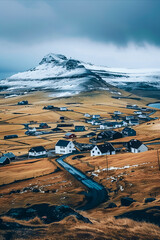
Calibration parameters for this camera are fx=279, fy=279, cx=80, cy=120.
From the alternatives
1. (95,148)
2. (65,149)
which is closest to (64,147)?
(65,149)

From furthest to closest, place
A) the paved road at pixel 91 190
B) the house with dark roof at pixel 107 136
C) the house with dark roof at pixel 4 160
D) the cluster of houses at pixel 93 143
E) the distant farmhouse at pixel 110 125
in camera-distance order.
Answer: the distant farmhouse at pixel 110 125, the house with dark roof at pixel 107 136, the cluster of houses at pixel 93 143, the house with dark roof at pixel 4 160, the paved road at pixel 91 190

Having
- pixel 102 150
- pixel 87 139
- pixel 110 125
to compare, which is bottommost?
pixel 102 150

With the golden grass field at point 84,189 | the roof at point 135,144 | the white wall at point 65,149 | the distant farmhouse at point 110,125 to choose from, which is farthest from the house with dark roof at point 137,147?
the distant farmhouse at point 110,125

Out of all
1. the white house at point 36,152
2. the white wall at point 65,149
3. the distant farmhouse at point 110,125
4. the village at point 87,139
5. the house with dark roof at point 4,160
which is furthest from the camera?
the distant farmhouse at point 110,125

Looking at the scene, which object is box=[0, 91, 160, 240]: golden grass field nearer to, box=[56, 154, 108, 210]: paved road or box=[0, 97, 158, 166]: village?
box=[56, 154, 108, 210]: paved road

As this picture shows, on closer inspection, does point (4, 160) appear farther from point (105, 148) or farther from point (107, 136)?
point (107, 136)

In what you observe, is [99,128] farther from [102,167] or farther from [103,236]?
[103,236]

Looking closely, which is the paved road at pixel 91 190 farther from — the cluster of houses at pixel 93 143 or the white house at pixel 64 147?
the white house at pixel 64 147

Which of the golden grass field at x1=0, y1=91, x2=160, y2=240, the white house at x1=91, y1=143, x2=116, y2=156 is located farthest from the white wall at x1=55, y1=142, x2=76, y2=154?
the white house at x1=91, y1=143, x2=116, y2=156
